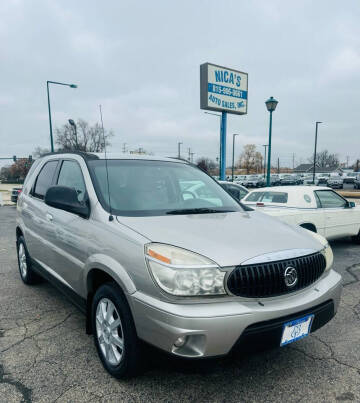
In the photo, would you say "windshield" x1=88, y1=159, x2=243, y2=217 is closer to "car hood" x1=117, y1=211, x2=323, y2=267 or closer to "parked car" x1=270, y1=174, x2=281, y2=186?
"car hood" x1=117, y1=211, x2=323, y2=267

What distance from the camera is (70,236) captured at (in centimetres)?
304

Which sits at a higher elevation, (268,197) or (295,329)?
(268,197)

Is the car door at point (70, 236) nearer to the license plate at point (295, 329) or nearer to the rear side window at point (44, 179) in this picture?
the rear side window at point (44, 179)

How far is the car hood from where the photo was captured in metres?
2.21

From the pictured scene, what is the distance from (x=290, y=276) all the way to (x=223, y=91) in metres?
14.9

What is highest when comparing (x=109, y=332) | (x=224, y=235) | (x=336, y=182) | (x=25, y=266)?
(x=224, y=235)

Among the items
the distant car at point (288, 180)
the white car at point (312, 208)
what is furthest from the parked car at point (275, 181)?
the white car at point (312, 208)

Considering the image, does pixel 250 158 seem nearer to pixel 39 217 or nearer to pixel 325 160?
pixel 325 160

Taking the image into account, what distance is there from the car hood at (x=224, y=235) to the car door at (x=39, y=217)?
1.46m

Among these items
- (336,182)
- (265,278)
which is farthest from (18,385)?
(336,182)

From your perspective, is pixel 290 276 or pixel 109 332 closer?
pixel 290 276

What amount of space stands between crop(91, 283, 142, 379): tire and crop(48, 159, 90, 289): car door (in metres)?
0.41

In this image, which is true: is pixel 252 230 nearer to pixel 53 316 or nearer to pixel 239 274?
pixel 239 274

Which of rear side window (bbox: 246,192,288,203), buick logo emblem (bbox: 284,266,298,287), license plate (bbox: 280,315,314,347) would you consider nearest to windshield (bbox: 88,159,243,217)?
buick logo emblem (bbox: 284,266,298,287)
